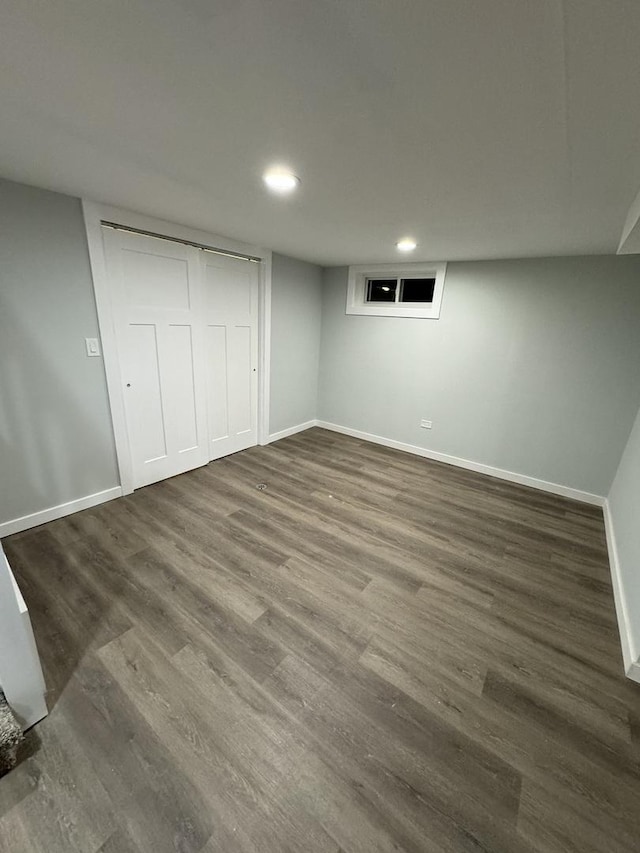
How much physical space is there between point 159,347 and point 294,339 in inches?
68.9

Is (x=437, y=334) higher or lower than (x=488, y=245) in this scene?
lower

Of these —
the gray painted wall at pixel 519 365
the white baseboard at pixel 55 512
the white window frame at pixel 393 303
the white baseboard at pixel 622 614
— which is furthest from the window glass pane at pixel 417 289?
the white baseboard at pixel 55 512

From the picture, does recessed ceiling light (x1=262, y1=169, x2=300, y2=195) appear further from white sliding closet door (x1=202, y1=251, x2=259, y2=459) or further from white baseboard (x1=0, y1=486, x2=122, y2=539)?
white baseboard (x1=0, y1=486, x2=122, y2=539)

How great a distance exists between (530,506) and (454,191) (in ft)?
8.72

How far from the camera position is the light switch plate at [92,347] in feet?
7.65

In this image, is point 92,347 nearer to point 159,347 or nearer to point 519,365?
point 159,347

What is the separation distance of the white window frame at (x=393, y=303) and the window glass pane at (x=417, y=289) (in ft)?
0.18

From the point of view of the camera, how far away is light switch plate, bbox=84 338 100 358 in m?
2.33

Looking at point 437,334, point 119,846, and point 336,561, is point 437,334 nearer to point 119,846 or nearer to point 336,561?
point 336,561

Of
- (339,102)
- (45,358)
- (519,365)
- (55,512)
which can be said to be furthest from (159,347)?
(519,365)

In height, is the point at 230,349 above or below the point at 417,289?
below

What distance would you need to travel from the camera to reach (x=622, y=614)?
1.83 m

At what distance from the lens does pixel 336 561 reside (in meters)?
2.17

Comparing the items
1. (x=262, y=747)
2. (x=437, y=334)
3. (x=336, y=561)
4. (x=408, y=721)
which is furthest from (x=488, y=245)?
(x=262, y=747)
